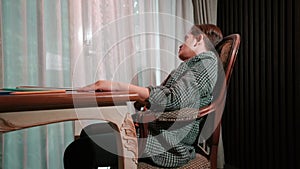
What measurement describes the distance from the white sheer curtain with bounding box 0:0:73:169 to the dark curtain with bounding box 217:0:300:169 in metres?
1.47

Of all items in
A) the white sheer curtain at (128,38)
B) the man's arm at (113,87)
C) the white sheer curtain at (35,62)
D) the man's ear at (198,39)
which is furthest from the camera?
the white sheer curtain at (128,38)

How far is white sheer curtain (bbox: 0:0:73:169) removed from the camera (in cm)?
166

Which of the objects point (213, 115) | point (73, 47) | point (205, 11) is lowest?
point (213, 115)

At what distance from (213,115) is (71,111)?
695 mm

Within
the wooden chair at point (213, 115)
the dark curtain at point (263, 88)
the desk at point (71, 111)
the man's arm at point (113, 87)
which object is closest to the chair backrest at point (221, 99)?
the wooden chair at point (213, 115)

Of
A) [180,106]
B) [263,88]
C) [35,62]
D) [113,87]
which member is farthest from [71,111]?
[263,88]

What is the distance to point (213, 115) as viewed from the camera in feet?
3.73

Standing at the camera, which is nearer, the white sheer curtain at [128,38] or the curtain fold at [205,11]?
the white sheer curtain at [128,38]

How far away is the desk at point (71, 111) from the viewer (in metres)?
0.55

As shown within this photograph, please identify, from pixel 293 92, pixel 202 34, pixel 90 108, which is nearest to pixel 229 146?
pixel 293 92

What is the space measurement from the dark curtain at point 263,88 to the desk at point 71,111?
1487 mm

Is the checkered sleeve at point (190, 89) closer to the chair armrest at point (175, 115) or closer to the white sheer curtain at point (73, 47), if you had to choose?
the chair armrest at point (175, 115)

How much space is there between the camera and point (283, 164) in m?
1.87

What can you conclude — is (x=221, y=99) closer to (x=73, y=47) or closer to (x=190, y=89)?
(x=190, y=89)
